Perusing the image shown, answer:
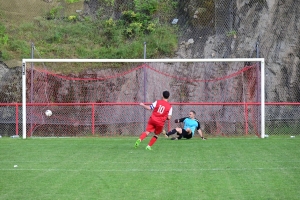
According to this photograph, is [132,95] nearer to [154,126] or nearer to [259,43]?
[259,43]

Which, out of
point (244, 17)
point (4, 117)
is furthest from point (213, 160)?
point (244, 17)

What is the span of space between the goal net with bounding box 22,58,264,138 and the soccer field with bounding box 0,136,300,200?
4.86m

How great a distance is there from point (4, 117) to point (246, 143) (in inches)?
394

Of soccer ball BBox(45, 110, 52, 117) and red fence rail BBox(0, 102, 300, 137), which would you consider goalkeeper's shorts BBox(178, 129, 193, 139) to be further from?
soccer ball BBox(45, 110, 52, 117)

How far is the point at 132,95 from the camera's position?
23.4 metres

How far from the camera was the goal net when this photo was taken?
71.1 feet

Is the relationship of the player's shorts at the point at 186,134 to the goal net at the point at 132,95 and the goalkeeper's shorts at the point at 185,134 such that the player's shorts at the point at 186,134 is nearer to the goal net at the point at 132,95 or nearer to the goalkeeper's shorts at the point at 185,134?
the goalkeeper's shorts at the point at 185,134

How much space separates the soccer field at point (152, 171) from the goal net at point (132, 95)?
16.0 feet

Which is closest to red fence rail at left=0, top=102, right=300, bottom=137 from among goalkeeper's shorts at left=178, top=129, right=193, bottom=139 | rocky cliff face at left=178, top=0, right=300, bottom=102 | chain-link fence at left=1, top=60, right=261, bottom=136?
chain-link fence at left=1, top=60, right=261, bottom=136

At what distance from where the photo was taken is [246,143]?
1744 centimetres

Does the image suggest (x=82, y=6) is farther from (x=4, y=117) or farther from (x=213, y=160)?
(x=213, y=160)

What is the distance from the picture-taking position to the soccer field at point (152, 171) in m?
8.87

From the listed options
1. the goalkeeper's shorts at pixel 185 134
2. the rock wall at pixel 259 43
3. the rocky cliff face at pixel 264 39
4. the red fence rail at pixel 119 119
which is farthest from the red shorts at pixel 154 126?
the rocky cliff face at pixel 264 39

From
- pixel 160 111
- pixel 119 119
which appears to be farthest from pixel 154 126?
pixel 119 119
